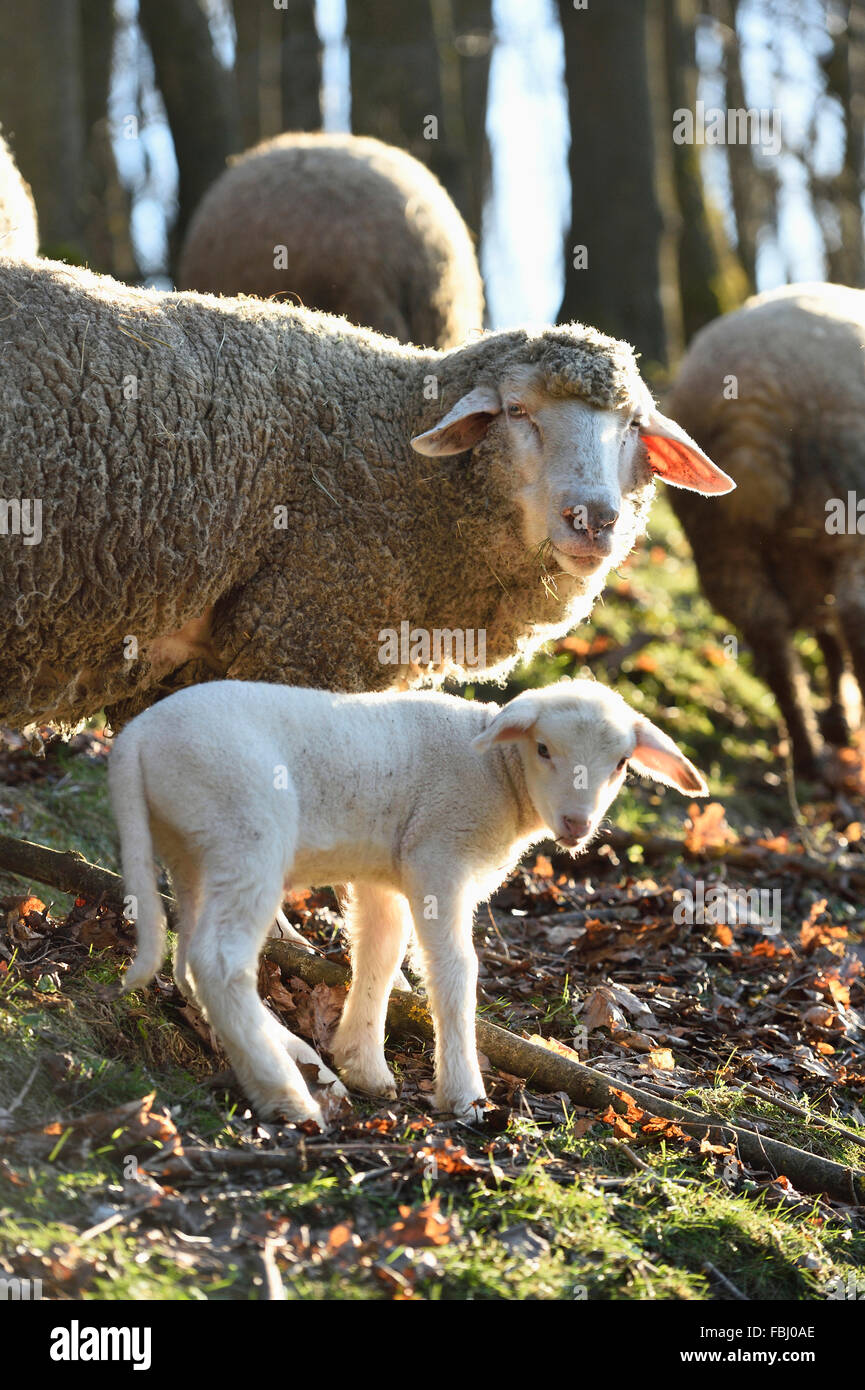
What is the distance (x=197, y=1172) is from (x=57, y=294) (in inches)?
111

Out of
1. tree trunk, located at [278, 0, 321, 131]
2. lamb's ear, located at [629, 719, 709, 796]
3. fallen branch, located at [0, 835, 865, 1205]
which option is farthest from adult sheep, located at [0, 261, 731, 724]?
tree trunk, located at [278, 0, 321, 131]

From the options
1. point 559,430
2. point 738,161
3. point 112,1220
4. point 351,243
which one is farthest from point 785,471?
point 738,161

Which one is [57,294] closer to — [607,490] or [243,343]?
[243,343]

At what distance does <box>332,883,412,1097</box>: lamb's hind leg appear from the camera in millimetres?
4004

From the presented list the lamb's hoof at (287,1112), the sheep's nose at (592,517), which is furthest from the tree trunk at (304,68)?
the lamb's hoof at (287,1112)

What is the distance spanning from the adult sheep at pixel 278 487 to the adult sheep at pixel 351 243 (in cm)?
259

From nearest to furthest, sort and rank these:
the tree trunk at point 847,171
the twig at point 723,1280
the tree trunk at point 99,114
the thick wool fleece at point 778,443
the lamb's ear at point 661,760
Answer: the twig at point 723,1280 < the lamb's ear at point 661,760 < the thick wool fleece at point 778,443 < the tree trunk at point 99,114 < the tree trunk at point 847,171

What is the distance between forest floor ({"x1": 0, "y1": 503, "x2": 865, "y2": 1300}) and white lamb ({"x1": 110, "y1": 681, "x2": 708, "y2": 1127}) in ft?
0.73

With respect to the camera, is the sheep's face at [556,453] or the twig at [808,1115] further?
the sheep's face at [556,453]

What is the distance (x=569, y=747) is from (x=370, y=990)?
918 millimetres

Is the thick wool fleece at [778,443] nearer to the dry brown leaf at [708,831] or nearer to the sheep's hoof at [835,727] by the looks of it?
the sheep's hoof at [835,727]

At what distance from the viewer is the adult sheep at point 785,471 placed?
27.6ft

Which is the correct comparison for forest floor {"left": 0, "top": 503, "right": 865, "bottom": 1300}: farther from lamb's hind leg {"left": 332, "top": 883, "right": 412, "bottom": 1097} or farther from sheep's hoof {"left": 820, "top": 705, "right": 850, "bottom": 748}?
sheep's hoof {"left": 820, "top": 705, "right": 850, "bottom": 748}

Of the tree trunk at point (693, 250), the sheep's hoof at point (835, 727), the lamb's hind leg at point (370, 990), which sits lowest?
the lamb's hind leg at point (370, 990)
